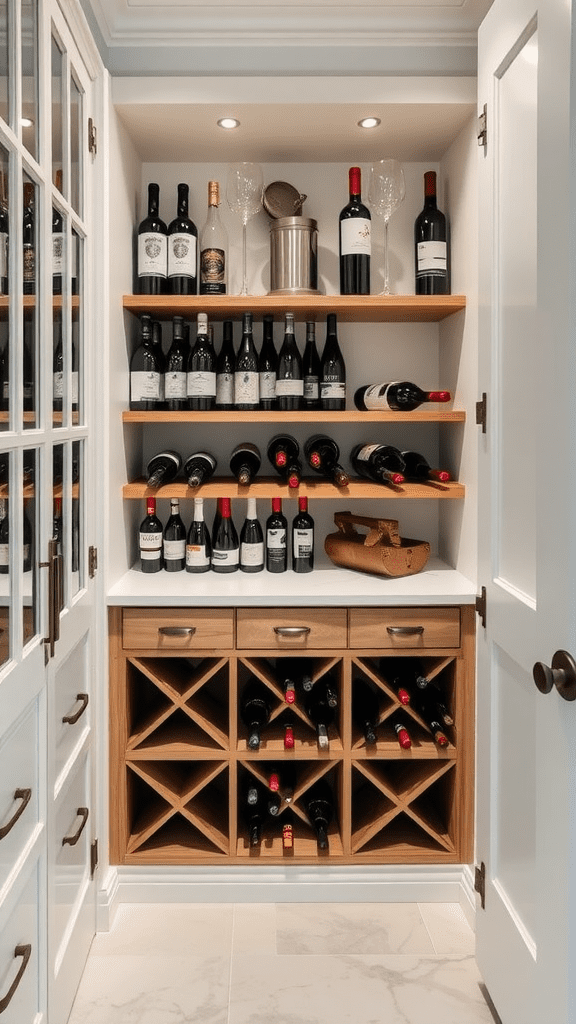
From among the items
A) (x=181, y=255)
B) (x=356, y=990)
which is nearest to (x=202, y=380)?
(x=181, y=255)

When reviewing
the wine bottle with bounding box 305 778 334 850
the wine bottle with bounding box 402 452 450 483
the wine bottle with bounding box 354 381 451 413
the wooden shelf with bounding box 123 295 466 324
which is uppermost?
the wooden shelf with bounding box 123 295 466 324

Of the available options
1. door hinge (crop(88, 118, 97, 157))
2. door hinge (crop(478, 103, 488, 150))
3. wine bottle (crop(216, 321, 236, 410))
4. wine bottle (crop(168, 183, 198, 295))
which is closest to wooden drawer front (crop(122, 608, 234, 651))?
wine bottle (crop(216, 321, 236, 410))

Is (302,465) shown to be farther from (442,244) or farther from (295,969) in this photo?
(295,969)

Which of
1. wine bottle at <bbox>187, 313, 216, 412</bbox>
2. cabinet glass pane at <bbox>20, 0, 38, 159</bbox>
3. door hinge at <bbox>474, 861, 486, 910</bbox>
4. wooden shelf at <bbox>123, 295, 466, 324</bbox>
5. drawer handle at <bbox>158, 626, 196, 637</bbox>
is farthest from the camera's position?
wine bottle at <bbox>187, 313, 216, 412</bbox>

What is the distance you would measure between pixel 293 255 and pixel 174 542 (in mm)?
962

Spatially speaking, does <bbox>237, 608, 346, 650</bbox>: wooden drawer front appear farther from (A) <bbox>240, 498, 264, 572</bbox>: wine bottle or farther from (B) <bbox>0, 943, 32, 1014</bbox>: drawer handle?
(B) <bbox>0, 943, 32, 1014</bbox>: drawer handle

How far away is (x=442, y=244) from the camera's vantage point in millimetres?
2316

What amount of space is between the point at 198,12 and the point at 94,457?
3.98ft

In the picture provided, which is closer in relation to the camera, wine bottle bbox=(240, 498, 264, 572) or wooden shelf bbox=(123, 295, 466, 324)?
wooden shelf bbox=(123, 295, 466, 324)

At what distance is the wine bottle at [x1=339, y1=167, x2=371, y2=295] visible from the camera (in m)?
2.29

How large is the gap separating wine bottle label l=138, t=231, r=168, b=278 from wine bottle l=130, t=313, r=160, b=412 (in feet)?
0.42

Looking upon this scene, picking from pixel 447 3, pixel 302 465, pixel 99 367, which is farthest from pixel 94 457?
pixel 447 3

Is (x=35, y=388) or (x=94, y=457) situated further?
(x=94, y=457)

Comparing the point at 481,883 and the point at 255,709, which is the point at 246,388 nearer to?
the point at 255,709
